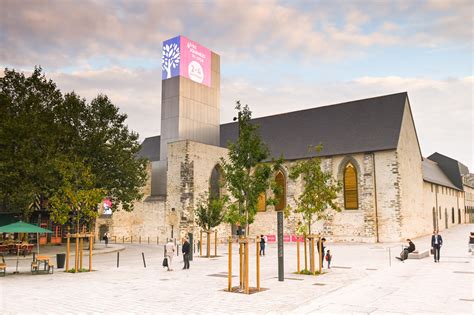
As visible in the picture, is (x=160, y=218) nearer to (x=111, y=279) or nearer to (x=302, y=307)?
(x=111, y=279)

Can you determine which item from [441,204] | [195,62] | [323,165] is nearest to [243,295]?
[323,165]

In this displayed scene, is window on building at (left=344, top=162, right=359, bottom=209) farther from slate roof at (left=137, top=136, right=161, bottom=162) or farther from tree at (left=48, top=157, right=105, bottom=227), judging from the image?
slate roof at (left=137, top=136, right=161, bottom=162)

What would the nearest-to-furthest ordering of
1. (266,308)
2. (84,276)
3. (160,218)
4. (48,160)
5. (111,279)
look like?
(266,308), (111,279), (84,276), (48,160), (160,218)

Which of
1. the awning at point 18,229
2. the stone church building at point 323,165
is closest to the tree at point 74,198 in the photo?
the awning at point 18,229

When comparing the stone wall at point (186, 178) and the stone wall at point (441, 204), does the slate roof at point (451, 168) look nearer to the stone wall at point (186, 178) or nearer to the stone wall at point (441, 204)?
the stone wall at point (441, 204)

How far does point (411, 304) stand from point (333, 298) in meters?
1.99

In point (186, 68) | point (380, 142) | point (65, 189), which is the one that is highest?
point (186, 68)

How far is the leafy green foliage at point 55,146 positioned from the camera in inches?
995

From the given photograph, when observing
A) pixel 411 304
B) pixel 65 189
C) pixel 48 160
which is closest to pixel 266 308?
pixel 411 304

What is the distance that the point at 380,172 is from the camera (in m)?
37.5

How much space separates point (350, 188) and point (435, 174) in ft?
72.2

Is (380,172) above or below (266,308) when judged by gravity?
above

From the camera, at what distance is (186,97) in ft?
141

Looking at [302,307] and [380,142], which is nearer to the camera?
[302,307]
